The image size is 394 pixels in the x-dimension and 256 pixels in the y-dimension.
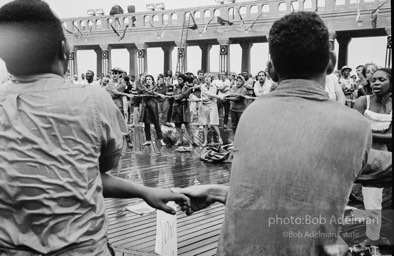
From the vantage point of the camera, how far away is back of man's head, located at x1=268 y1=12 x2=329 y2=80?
151cm

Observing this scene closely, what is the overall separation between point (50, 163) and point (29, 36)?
41cm

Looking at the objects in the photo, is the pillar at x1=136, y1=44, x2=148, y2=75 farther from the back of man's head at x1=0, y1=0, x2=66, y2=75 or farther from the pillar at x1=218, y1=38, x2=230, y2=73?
the back of man's head at x1=0, y1=0, x2=66, y2=75

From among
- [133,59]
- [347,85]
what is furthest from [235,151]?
[133,59]

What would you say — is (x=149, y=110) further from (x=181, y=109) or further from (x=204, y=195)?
(x=204, y=195)

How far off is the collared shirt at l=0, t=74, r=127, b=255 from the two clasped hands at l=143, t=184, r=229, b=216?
1.48 ft

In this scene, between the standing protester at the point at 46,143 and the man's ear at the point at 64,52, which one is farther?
the man's ear at the point at 64,52

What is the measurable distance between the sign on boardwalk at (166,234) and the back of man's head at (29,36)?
2.03m

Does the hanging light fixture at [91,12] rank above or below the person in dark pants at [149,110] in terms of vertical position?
above

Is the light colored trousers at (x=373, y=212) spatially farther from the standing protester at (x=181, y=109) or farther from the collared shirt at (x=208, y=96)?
the collared shirt at (x=208, y=96)

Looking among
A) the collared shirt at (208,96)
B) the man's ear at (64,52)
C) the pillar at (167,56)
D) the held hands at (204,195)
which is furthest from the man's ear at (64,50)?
the pillar at (167,56)

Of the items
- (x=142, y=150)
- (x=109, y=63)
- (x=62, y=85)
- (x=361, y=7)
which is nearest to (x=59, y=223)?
(x=62, y=85)

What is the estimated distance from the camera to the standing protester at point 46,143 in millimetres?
1402

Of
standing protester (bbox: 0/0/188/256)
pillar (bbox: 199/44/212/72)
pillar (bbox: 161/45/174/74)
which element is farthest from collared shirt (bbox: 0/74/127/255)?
pillar (bbox: 161/45/174/74)

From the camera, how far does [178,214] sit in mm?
5156
